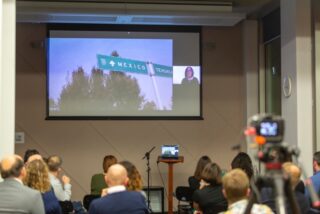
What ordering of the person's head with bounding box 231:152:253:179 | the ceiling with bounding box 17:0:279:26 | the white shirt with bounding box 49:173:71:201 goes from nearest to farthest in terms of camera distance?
1. the white shirt with bounding box 49:173:71:201
2. the person's head with bounding box 231:152:253:179
3. the ceiling with bounding box 17:0:279:26

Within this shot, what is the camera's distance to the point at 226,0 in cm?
755

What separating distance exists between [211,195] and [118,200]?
113 cm

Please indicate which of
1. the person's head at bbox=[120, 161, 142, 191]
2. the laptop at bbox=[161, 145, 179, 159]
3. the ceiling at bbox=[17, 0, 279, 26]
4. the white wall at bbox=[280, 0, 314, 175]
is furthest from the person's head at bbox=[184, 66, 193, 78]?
the person's head at bbox=[120, 161, 142, 191]

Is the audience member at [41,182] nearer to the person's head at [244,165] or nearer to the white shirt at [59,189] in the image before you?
the white shirt at [59,189]

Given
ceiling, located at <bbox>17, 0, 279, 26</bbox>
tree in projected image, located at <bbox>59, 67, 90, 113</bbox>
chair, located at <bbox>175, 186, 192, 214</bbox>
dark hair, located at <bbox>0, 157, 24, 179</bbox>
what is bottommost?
chair, located at <bbox>175, 186, 192, 214</bbox>

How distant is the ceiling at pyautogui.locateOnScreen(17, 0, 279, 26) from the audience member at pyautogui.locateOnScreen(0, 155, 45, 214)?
4.36m

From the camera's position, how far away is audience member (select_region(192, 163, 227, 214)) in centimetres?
422

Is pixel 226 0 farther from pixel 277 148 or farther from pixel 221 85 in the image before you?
pixel 277 148

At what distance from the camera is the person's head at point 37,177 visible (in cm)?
381

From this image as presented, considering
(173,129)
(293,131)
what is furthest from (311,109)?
(173,129)

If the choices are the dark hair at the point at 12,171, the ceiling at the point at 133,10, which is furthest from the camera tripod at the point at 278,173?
the ceiling at the point at 133,10

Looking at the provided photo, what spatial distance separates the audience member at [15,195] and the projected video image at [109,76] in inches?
200

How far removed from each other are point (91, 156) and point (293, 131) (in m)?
3.68

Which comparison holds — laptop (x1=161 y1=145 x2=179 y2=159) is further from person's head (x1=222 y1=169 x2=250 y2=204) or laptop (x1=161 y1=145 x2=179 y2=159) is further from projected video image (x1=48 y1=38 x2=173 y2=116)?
person's head (x1=222 y1=169 x2=250 y2=204)
